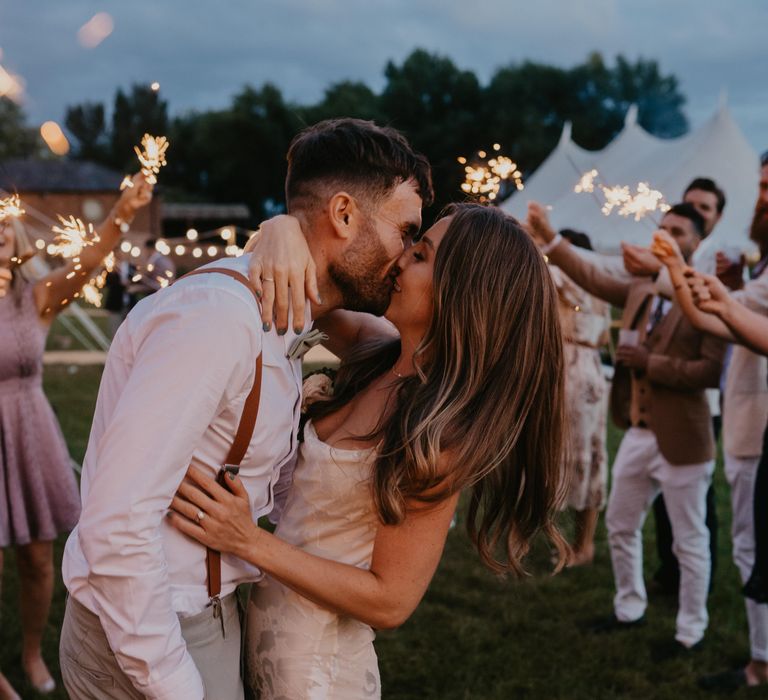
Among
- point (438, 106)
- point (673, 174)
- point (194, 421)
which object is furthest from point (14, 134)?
point (194, 421)

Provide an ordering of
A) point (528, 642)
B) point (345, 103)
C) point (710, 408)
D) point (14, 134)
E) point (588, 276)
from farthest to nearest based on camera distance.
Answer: point (345, 103), point (14, 134), point (588, 276), point (710, 408), point (528, 642)

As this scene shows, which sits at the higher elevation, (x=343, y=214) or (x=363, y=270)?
(x=343, y=214)

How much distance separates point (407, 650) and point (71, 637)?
9.98 ft

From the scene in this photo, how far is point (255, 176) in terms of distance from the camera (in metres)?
45.0

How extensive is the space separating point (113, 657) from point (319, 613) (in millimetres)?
521

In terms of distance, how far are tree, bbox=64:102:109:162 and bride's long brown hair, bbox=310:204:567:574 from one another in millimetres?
67776

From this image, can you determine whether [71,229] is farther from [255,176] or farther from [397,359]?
[255,176]

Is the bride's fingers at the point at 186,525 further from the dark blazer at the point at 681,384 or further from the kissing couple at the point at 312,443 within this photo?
the dark blazer at the point at 681,384

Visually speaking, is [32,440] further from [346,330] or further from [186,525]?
[186,525]

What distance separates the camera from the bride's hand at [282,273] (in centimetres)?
180

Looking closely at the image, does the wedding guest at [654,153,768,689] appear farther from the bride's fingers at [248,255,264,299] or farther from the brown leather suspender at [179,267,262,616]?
the brown leather suspender at [179,267,262,616]

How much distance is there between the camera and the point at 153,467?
1545 millimetres

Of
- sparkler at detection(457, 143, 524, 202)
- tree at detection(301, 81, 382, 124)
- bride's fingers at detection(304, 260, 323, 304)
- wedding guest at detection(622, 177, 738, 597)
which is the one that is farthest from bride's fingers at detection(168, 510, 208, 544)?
tree at detection(301, 81, 382, 124)

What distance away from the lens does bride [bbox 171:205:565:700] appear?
1921mm
